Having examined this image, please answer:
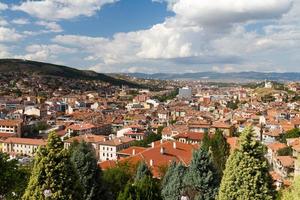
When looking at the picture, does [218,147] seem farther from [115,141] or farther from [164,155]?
[115,141]

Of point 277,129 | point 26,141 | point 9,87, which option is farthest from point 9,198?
point 9,87

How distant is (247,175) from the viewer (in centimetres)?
1202

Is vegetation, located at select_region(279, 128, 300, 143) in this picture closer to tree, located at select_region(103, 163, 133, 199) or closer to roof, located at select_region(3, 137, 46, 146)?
roof, located at select_region(3, 137, 46, 146)

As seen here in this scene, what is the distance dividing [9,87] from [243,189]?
6842 inches

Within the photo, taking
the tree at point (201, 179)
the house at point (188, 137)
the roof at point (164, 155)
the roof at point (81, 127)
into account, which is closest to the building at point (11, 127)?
the roof at point (81, 127)

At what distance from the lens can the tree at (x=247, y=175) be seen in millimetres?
11969

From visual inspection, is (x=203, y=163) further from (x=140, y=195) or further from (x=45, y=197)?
(x=45, y=197)

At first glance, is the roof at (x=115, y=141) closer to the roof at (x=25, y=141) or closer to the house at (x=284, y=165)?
the roof at (x=25, y=141)

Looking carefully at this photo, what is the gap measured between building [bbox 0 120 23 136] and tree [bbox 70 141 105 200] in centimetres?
6565

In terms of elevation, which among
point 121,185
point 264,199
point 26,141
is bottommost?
point 26,141

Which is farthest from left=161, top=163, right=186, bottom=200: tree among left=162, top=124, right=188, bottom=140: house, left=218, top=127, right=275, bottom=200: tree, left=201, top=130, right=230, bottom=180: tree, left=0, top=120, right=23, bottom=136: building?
left=0, top=120, right=23, bottom=136: building

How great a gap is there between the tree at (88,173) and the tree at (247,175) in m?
11.1

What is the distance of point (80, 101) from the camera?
14788cm

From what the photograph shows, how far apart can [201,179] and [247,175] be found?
8.74m
